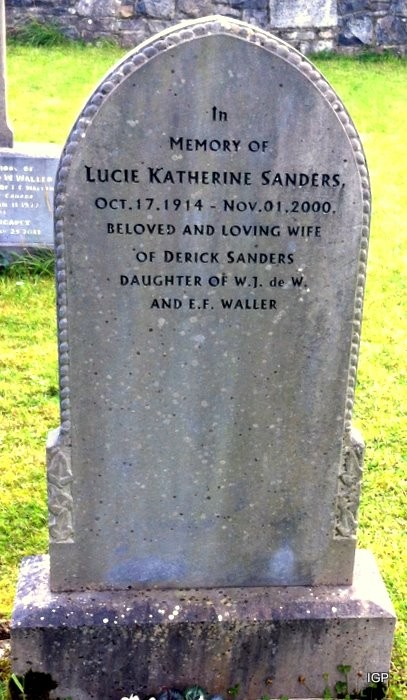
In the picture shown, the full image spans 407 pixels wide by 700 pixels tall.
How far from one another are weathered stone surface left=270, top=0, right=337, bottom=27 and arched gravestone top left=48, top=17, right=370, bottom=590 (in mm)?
11924

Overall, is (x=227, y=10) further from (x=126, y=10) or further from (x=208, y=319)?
(x=208, y=319)

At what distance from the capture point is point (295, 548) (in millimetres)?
2969

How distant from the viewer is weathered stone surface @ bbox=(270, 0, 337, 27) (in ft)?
44.3

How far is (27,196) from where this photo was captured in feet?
21.6

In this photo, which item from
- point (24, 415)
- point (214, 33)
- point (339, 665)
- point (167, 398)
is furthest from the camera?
point (24, 415)

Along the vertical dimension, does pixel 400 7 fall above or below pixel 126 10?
above

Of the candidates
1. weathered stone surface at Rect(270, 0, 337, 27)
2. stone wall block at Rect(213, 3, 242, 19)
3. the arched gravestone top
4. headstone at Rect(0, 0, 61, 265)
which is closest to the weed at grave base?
headstone at Rect(0, 0, 61, 265)

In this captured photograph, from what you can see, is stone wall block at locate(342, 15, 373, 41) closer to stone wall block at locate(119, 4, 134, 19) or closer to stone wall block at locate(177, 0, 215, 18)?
stone wall block at locate(177, 0, 215, 18)

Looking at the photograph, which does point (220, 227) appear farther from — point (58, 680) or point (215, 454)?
point (58, 680)

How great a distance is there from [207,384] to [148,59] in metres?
1.00

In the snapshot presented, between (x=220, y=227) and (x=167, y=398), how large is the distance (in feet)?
1.89

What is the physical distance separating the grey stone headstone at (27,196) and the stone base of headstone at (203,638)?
13.5ft

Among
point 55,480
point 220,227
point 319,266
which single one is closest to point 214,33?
point 220,227

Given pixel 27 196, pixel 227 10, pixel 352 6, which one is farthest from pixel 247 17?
pixel 27 196
